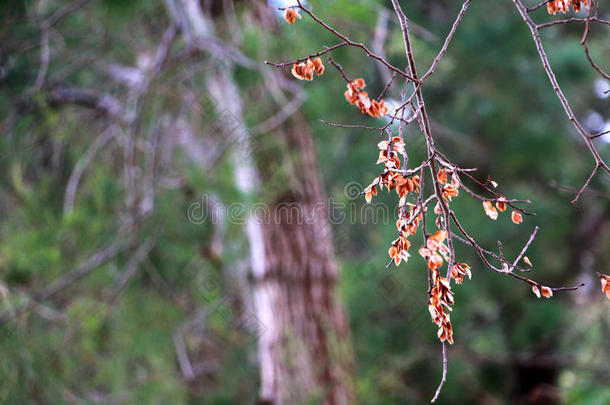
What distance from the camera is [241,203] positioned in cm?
233

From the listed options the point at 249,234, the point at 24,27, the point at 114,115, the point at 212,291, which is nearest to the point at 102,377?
the point at 212,291

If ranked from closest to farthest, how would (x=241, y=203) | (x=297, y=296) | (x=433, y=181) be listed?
(x=433, y=181) < (x=241, y=203) < (x=297, y=296)

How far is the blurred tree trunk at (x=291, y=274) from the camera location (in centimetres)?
239

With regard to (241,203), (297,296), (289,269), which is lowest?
(297,296)

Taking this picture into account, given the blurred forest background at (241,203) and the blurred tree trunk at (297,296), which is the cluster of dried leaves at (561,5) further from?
the blurred tree trunk at (297,296)

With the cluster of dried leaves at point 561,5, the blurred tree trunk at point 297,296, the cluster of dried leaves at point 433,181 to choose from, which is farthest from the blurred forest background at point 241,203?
the cluster of dried leaves at point 433,181

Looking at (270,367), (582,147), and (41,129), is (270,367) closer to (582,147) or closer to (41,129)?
(41,129)

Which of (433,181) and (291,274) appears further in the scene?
(291,274)

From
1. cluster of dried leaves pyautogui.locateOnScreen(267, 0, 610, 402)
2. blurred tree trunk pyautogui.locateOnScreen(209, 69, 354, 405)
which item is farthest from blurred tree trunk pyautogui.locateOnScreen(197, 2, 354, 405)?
cluster of dried leaves pyautogui.locateOnScreen(267, 0, 610, 402)

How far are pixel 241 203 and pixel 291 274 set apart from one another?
38 centimetres

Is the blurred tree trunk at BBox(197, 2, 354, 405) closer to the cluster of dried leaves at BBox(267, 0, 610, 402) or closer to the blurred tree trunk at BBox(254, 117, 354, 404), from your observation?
the blurred tree trunk at BBox(254, 117, 354, 404)

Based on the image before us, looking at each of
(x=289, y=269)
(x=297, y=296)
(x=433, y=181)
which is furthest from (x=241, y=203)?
(x=433, y=181)

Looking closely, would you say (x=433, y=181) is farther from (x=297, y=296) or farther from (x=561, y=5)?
(x=297, y=296)

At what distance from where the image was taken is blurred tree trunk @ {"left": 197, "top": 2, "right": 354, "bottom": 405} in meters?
2.39
